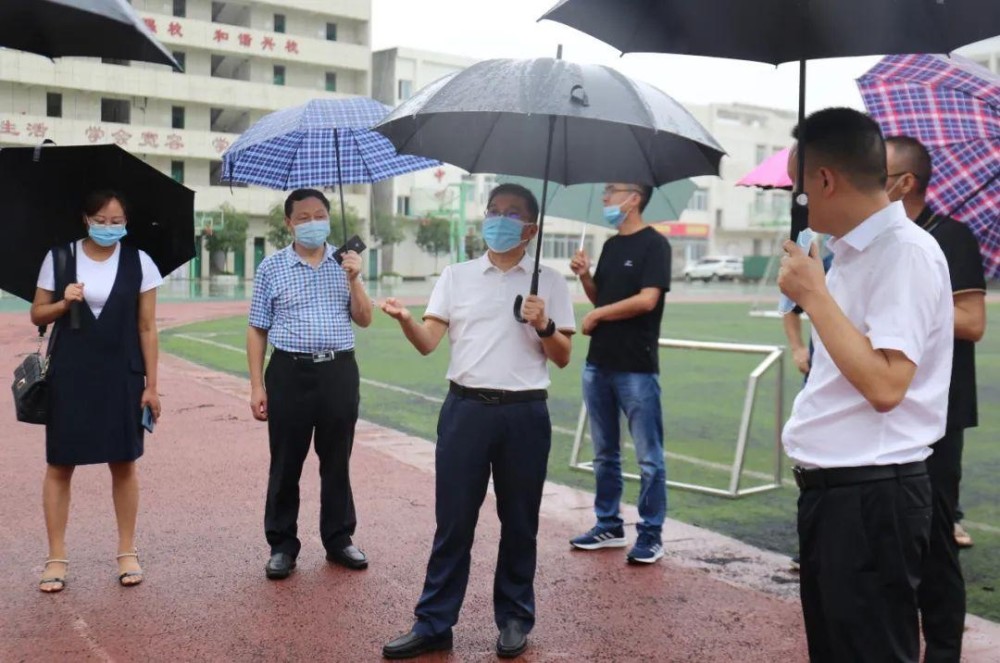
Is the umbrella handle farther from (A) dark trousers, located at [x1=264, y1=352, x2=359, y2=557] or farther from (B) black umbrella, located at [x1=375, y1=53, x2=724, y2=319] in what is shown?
(A) dark trousers, located at [x1=264, y1=352, x2=359, y2=557]

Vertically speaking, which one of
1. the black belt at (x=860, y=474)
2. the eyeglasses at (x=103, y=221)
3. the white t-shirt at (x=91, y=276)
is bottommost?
the black belt at (x=860, y=474)

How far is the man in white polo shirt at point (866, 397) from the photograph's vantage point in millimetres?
2490

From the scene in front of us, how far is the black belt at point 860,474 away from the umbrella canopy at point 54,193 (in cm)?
343

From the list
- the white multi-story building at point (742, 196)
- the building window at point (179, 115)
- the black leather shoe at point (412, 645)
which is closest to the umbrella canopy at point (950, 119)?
the black leather shoe at point (412, 645)

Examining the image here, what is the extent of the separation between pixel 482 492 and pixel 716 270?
61344mm

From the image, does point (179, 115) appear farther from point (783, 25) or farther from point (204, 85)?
point (783, 25)

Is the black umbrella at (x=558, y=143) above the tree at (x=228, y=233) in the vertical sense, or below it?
above

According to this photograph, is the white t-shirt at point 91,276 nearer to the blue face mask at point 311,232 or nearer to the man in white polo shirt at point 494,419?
the blue face mask at point 311,232

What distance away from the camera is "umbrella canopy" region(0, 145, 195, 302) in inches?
188

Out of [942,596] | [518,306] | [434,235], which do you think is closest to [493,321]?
[518,306]

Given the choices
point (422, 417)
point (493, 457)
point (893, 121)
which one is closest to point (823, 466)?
point (493, 457)

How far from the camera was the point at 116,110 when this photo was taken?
176ft

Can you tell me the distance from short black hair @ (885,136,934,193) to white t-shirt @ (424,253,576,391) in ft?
4.53

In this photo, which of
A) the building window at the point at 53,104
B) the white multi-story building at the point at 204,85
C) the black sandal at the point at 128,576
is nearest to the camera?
the black sandal at the point at 128,576
